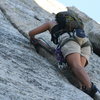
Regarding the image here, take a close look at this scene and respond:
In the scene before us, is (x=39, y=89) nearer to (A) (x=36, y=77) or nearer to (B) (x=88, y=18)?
(A) (x=36, y=77)

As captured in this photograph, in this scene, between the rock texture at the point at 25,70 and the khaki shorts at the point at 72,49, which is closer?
the rock texture at the point at 25,70

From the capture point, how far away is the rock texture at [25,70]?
696cm

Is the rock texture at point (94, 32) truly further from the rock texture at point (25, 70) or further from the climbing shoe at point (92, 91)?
the climbing shoe at point (92, 91)

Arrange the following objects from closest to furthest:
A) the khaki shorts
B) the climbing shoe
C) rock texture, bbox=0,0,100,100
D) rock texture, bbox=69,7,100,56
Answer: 1. rock texture, bbox=0,0,100,100
2. the climbing shoe
3. the khaki shorts
4. rock texture, bbox=69,7,100,56

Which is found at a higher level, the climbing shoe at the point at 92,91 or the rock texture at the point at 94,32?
the climbing shoe at the point at 92,91

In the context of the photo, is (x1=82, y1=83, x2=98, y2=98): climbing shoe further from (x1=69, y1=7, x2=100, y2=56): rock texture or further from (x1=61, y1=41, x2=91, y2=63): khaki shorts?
(x1=69, y1=7, x2=100, y2=56): rock texture

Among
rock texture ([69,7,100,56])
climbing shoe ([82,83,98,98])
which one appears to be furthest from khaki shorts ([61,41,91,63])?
rock texture ([69,7,100,56])

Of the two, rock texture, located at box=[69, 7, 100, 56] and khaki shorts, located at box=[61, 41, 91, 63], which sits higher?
khaki shorts, located at box=[61, 41, 91, 63]

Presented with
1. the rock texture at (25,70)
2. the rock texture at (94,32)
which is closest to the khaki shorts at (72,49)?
the rock texture at (25,70)

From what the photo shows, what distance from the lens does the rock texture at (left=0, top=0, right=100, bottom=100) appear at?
6.96 metres

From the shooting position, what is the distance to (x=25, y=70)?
8016 millimetres

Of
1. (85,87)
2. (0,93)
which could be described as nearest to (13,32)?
(85,87)

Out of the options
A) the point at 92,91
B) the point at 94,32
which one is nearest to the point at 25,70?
the point at 92,91

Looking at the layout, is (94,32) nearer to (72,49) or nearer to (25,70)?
(72,49)
